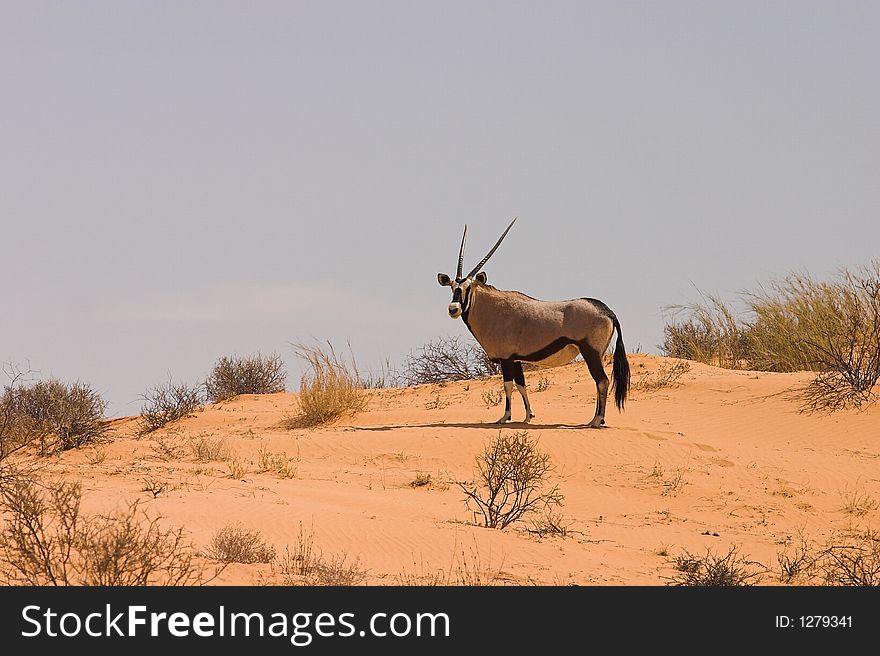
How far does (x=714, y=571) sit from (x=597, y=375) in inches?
354

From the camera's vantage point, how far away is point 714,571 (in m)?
8.73

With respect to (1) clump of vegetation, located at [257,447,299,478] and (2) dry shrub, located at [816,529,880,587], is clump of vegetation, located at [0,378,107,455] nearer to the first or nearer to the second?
(1) clump of vegetation, located at [257,447,299,478]

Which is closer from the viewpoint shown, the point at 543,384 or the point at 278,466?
the point at 278,466

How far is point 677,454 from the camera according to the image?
16172mm

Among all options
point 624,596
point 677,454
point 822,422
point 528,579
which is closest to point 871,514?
point 677,454

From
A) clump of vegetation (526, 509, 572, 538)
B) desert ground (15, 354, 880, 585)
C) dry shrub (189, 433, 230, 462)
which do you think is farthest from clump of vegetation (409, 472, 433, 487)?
dry shrub (189, 433, 230, 462)

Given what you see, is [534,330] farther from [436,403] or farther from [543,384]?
[543,384]

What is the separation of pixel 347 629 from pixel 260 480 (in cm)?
693

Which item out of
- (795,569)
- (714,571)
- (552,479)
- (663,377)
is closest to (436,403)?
(663,377)

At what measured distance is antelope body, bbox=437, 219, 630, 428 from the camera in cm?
1741

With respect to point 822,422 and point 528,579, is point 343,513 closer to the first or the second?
point 528,579

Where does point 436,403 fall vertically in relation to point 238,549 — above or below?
above

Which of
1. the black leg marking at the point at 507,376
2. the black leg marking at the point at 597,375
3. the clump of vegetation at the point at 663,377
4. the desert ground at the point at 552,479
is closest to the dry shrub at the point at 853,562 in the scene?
the desert ground at the point at 552,479

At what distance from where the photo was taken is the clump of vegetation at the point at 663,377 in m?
22.4
